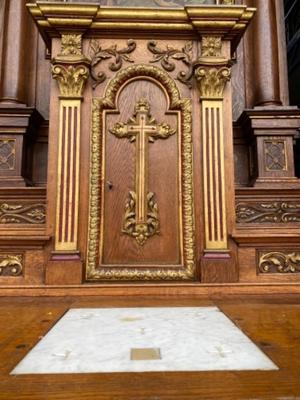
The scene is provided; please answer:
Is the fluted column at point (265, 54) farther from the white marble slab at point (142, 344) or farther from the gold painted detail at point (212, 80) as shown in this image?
the white marble slab at point (142, 344)

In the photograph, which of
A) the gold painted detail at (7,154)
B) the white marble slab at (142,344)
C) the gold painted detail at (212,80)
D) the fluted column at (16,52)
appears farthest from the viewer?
the fluted column at (16,52)

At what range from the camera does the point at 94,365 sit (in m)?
0.67

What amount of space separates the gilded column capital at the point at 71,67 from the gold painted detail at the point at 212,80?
48 cm

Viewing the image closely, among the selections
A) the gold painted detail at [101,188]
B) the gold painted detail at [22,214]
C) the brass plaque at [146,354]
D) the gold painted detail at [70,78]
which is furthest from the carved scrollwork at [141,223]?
the brass plaque at [146,354]

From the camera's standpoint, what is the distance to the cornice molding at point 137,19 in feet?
5.11

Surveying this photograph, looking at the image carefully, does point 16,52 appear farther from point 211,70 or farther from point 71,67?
point 211,70

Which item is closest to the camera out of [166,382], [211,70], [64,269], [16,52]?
[166,382]

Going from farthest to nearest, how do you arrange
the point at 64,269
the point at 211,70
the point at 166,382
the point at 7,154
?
the point at 7,154, the point at 211,70, the point at 64,269, the point at 166,382

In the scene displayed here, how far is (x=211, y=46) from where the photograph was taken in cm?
162

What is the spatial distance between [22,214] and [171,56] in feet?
3.12

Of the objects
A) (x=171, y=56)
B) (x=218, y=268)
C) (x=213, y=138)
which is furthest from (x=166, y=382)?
(x=171, y=56)

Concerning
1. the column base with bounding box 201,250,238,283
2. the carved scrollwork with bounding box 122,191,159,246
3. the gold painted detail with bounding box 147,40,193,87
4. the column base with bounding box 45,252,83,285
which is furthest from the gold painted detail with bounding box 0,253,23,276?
the gold painted detail with bounding box 147,40,193,87

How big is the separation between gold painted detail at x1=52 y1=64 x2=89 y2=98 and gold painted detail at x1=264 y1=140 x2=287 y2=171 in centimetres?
119

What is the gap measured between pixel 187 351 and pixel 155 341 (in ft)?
0.32
